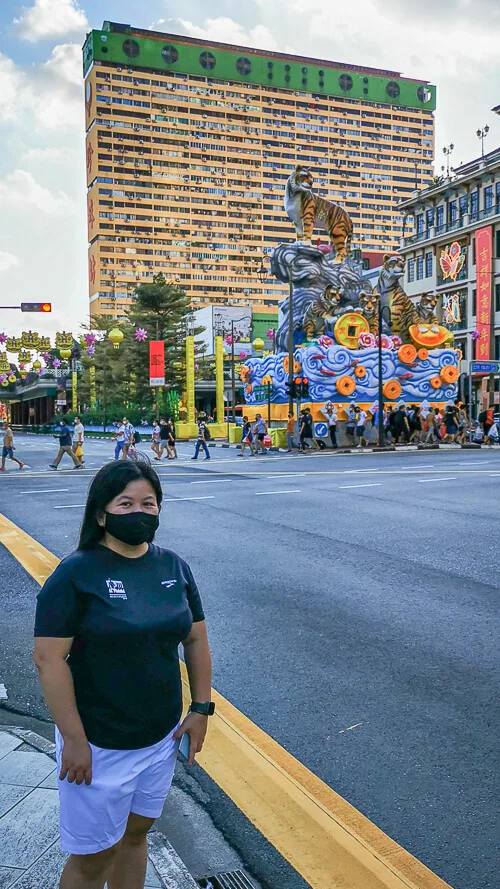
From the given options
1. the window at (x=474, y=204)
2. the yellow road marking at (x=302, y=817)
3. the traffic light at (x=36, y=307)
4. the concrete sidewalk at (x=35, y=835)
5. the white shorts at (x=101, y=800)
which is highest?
the window at (x=474, y=204)

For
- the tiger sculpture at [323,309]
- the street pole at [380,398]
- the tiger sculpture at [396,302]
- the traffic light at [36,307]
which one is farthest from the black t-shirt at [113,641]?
the tiger sculpture at [396,302]

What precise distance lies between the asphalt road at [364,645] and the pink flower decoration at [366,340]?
22.5 meters

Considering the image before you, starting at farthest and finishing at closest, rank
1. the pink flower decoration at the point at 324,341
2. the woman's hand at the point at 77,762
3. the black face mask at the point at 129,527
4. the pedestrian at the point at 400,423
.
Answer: the pedestrian at the point at 400,423 < the pink flower decoration at the point at 324,341 < the black face mask at the point at 129,527 < the woman's hand at the point at 77,762

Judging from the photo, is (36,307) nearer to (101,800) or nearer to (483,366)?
(483,366)

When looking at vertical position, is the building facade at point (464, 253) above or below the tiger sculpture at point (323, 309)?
above

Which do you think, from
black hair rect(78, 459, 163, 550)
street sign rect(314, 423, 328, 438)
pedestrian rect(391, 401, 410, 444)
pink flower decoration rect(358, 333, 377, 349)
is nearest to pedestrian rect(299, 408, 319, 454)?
street sign rect(314, 423, 328, 438)

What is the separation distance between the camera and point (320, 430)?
32531 mm

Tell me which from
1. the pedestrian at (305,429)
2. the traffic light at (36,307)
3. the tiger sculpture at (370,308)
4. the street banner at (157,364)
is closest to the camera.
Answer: the traffic light at (36,307)

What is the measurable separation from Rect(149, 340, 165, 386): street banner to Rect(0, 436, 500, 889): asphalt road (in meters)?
28.4

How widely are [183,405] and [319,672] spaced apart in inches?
2076

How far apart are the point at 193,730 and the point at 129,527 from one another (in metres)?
0.67

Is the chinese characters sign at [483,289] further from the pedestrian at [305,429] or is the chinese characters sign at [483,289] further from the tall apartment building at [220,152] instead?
the tall apartment building at [220,152]

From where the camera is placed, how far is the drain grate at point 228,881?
2.64m

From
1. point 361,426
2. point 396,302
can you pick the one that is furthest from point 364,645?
point 396,302
